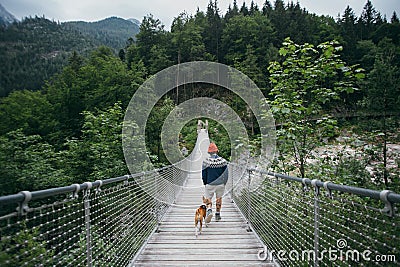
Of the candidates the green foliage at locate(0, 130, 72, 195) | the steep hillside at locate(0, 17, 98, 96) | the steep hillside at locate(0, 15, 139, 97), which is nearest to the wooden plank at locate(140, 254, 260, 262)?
the green foliage at locate(0, 130, 72, 195)

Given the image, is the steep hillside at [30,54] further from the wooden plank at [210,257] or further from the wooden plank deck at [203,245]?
the wooden plank at [210,257]

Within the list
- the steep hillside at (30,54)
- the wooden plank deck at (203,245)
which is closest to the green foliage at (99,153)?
the wooden plank deck at (203,245)

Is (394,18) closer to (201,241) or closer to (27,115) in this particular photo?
(27,115)

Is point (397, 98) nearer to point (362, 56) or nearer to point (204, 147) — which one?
point (204, 147)

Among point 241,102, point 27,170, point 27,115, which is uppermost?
point 241,102

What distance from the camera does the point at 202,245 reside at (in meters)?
2.70

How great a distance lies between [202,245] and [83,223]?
50.2 inches

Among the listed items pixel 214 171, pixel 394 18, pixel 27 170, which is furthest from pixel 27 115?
pixel 394 18

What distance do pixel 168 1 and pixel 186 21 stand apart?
30165 mm

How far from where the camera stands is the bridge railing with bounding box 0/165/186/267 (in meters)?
1.14

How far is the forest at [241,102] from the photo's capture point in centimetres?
323

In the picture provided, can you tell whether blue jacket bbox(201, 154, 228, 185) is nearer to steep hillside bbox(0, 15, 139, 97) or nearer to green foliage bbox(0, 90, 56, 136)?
green foliage bbox(0, 90, 56, 136)

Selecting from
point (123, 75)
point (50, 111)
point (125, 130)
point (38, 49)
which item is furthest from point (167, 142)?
point (38, 49)

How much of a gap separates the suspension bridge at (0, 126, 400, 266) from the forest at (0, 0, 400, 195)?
2.37 feet
